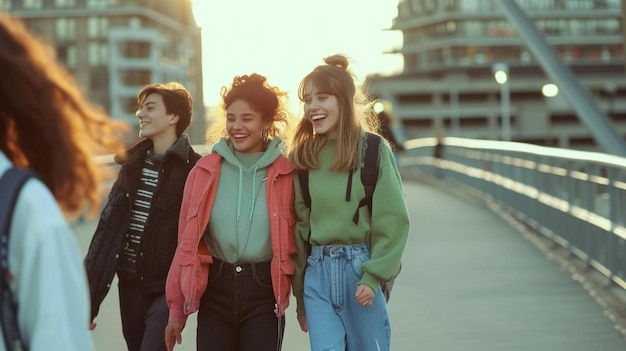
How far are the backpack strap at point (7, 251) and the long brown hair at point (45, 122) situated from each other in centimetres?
11

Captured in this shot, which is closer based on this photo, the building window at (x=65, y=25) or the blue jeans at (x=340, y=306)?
the blue jeans at (x=340, y=306)

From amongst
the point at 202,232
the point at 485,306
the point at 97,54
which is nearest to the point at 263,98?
the point at 202,232

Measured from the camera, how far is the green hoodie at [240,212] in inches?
183

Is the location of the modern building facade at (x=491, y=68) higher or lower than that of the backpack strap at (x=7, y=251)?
higher

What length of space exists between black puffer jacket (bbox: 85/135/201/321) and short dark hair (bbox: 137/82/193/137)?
0.17 metres

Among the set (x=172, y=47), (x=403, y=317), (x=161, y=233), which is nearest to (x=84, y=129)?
(x=161, y=233)

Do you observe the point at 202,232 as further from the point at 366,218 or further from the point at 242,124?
the point at 366,218

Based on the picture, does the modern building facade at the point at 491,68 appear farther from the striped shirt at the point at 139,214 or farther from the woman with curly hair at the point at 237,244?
the woman with curly hair at the point at 237,244

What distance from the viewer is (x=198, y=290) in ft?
15.3

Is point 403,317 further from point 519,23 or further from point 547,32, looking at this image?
point 547,32

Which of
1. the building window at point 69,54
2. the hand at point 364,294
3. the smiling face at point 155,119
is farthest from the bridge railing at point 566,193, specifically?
the building window at point 69,54

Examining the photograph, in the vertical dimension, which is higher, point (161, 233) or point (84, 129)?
point (84, 129)

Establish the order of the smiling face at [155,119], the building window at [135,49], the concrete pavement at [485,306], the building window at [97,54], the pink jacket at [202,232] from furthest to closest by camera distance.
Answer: the building window at [135,49] < the building window at [97,54] < the concrete pavement at [485,306] < the smiling face at [155,119] < the pink jacket at [202,232]

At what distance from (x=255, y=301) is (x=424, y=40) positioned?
515ft
